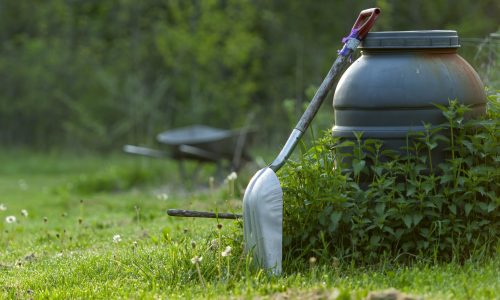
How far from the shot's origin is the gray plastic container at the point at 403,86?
14.7ft

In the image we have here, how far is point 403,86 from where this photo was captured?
4477 mm

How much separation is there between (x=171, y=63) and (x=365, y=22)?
484 inches

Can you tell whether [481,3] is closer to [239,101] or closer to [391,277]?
[239,101]

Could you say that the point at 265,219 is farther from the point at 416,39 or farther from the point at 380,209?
the point at 416,39

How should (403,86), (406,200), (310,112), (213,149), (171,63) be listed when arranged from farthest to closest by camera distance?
(171,63)
(213,149)
(310,112)
(403,86)
(406,200)

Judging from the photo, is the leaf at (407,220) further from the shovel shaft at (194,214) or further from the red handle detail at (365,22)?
the red handle detail at (365,22)

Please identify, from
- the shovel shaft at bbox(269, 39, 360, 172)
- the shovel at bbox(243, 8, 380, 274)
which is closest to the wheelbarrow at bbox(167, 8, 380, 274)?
the shovel at bbox(243, 8, 380, 274)

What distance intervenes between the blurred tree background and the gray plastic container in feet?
31.8

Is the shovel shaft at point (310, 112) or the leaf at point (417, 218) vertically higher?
the shovel shaft at point (310, 112)

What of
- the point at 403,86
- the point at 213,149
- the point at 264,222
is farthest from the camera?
the point at 213,149

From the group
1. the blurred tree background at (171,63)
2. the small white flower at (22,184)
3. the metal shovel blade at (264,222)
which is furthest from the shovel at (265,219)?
the blurred tree background at (171,63)

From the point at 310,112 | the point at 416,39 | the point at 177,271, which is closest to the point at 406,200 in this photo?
the point at 310,112

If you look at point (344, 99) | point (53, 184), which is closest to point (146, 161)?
point (53, 184)

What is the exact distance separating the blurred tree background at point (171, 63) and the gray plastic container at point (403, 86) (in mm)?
9678
